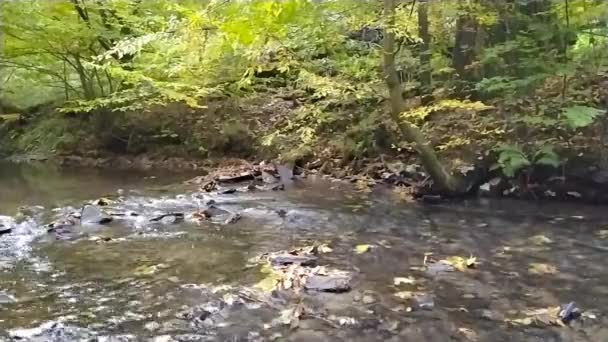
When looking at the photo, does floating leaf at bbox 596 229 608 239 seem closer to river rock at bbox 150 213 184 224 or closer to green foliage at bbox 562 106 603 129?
green foliage at bbox 562 106 603 129

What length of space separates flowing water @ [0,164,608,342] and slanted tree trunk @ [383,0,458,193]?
63cm

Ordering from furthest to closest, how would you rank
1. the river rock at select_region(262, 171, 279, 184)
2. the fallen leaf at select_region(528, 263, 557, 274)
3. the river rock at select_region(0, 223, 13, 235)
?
the river rock at select_region(262, 171, 279, 184), the river rock at select_region(0, 223, 13, 235), the fallen leaf at select_region(528, 263, 557, 274)

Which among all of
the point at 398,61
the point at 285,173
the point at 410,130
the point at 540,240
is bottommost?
the point at 540,240

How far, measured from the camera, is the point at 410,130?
988 cm

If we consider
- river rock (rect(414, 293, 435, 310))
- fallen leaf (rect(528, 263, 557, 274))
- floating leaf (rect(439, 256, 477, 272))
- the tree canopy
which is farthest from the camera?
the tree canopy

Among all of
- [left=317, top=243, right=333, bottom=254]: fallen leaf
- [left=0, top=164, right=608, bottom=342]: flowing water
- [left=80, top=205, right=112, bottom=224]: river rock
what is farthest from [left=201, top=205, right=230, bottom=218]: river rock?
[left=317, top=243, right=333, bottom=254]: fallen leaf

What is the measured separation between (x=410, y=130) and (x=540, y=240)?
2.99 m

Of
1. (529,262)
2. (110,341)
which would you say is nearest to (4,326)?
(110,341)

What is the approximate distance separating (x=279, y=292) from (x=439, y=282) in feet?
4.87

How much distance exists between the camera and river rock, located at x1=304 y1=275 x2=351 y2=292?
585 centimetres

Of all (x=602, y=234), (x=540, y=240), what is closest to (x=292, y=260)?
(x=540, y=240)

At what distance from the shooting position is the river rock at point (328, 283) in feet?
19.2

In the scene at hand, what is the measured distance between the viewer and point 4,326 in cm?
500

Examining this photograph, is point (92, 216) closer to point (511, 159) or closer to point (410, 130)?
point (410, 130)
